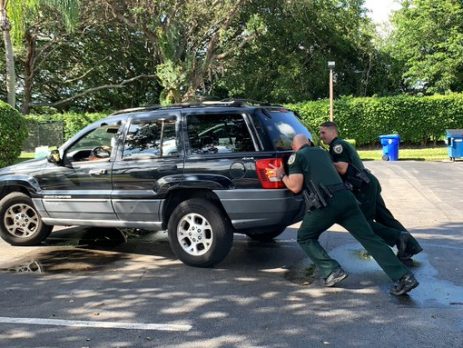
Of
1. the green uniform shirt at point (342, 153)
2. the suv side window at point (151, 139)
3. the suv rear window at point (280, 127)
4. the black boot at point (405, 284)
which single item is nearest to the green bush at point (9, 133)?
the suv side window at point (151, 139)

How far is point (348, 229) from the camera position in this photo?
533 cm

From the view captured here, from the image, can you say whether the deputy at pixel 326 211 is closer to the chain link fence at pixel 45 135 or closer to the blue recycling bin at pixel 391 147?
the blue recycling bin at pixel 391 147

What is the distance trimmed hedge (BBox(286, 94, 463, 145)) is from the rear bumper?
22.0 metres

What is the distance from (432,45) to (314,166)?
29.9 m

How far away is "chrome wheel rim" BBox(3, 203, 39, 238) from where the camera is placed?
7.48 m

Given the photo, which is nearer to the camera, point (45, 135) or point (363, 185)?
point (363, 185)

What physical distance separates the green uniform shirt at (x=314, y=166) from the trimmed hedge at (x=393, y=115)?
2240cm

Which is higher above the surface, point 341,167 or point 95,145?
point 95,145

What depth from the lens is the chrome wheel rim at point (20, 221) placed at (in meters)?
7.48

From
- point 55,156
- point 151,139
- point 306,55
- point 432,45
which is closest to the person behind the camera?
point 151,139

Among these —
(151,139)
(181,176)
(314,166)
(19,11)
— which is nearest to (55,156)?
(151,139)

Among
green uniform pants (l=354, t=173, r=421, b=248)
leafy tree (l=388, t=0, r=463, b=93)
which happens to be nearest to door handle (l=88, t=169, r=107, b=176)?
green uniform pants (l=354, t=173, r=421, b=248)

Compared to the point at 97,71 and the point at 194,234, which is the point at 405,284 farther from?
the point at 97,71

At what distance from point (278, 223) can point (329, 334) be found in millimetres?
1838
